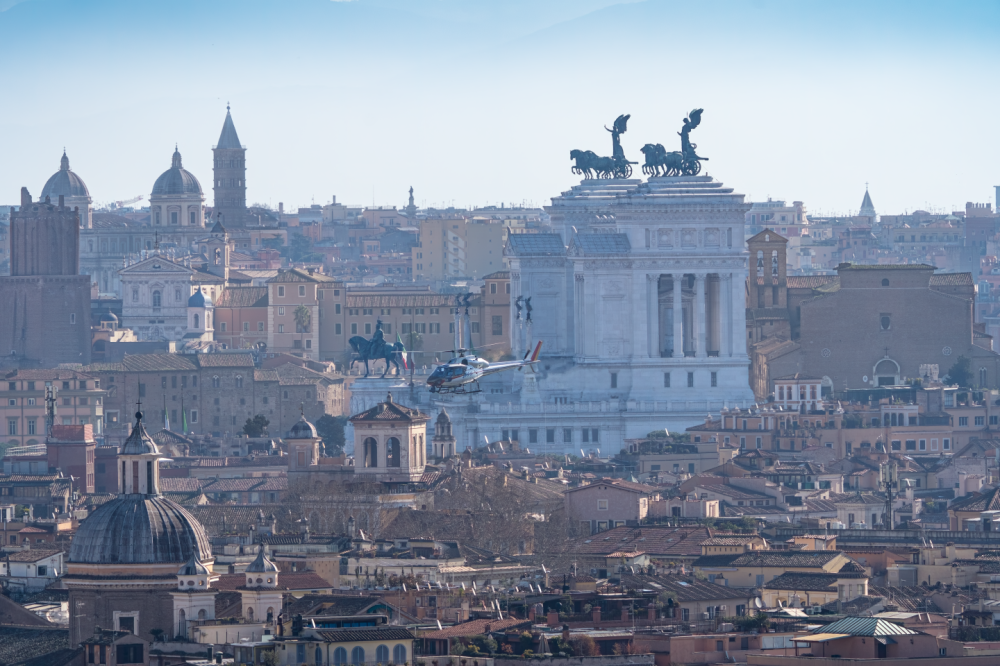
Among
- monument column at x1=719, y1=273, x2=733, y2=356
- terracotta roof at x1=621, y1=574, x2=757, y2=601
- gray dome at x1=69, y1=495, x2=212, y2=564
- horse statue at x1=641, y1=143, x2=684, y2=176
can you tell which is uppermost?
horse statue at x1=641, y1=143, x2=684, y2=176

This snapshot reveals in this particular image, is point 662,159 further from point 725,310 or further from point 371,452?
point 371,452

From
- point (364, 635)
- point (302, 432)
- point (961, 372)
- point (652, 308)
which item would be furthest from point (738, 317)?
point (364, 635)

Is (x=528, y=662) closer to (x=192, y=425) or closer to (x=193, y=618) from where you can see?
(x=193, y=618)

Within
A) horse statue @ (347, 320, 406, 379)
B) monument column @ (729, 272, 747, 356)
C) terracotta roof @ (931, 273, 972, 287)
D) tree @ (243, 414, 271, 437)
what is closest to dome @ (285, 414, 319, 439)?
horse statue @ (347, 320, 406, 379)

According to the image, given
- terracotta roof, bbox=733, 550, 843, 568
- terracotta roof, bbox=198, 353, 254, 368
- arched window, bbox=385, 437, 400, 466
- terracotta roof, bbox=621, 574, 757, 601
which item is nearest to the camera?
terracotta roof, bbox=621, 574, 757, 601

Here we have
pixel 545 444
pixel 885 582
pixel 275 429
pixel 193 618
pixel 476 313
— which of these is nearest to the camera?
pixel 193 618

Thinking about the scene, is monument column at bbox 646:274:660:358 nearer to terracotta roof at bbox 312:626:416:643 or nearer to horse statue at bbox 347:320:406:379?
horse statue at bbox 347:320:406:379

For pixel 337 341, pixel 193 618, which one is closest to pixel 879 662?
pixel 193 618
